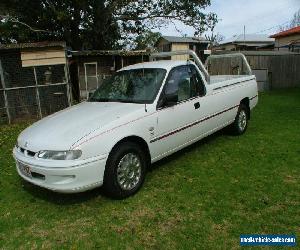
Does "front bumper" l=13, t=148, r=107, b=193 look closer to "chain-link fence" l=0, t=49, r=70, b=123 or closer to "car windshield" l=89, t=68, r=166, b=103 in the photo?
"car windshield" l=89, t=68, r=166, b=103

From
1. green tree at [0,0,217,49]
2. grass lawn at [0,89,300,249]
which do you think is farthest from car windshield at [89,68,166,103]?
green tree at [0,0,217,49]

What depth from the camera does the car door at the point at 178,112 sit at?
5211mm

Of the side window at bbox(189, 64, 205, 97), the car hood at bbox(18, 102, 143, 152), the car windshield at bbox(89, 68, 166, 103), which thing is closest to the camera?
the car hood at bbox(18, 102, 143, 152)

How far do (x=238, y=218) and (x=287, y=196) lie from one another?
3.25ft

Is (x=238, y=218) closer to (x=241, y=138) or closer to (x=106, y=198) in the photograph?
(x=106, y=198)

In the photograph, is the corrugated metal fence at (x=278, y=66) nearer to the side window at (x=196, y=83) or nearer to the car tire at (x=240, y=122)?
the car tire at (x=240, y=122)

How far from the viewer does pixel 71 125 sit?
4629 mm

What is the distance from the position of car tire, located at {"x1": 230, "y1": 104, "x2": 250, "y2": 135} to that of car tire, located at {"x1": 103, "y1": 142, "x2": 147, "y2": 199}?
3335 millimetres

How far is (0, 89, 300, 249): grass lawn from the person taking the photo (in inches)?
150

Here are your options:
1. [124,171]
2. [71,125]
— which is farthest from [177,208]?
[71,125]

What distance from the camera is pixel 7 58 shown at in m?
11.1

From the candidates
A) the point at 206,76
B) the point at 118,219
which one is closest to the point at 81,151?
the point at 118,219

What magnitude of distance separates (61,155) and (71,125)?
0.60 meters

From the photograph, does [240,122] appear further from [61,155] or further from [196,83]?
[61,155]
